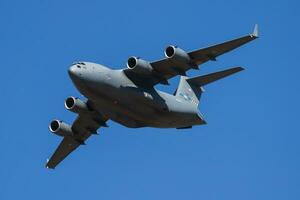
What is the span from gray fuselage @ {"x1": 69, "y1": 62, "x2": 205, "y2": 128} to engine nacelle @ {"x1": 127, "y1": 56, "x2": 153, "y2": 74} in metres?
0.68

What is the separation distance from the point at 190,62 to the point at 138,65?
223 cm

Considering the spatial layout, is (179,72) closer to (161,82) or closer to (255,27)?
(161,82)

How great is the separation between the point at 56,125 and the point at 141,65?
653cm

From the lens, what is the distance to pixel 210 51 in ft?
108

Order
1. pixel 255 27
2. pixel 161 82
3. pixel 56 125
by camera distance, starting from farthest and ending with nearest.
Answer: pixel 56 125
pixel 161 82
pixel 255 27

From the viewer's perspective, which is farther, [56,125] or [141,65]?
[56,125]

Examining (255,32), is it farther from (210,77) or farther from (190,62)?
(210,77)

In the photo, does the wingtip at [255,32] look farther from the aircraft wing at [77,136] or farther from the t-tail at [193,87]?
the aircraft wing at [77,136]

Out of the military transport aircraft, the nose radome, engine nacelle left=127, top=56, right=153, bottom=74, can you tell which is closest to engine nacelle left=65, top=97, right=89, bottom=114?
the military transport aircraft

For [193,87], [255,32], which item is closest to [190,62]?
[255,32]

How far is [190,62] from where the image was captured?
33.2 metres

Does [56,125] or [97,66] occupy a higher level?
[97,66]

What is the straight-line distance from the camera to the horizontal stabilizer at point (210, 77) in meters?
34.4

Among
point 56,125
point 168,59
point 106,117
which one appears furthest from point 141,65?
point 56,125
